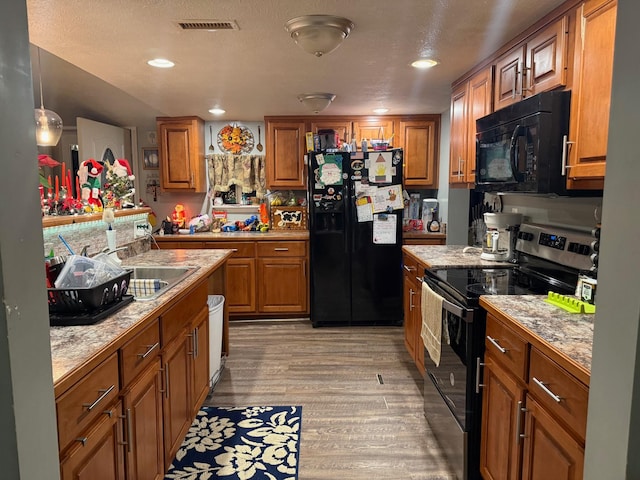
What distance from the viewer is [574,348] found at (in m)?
1.27

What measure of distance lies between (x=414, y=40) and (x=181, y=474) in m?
2.43

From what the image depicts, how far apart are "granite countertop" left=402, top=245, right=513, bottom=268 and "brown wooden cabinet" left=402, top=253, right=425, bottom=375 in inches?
2.5

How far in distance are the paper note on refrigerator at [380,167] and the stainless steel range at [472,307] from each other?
5.48ft

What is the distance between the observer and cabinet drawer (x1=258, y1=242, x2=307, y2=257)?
4379 millimetres

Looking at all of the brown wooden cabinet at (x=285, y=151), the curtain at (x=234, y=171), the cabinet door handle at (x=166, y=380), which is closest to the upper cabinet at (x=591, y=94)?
the cabinet door handle at (x=166, y=380)

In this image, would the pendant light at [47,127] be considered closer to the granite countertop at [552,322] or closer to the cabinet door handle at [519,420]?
the granite countertop at [552,322]

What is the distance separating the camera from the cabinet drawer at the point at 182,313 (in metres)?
1.90

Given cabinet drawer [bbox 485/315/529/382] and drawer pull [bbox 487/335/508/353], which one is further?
drawer pull [bbox 487/335/508/353]

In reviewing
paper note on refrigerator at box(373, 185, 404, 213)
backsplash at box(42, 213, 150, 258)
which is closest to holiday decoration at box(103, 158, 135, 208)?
backsplash at box(42, 213, 150, 258)

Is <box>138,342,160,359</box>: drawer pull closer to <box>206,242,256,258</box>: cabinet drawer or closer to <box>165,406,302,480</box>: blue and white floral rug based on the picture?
<box>165,406,302,480</box>: blue and white floral rug

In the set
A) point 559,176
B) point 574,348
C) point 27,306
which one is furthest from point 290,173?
point 27,306

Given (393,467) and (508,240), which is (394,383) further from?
(508,240)

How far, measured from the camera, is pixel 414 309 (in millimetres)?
3105

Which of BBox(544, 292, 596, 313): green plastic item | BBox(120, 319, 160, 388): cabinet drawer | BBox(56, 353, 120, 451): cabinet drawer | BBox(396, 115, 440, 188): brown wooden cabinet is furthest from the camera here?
BBox(396, 115, 440, 188): brown wooden cabinet
